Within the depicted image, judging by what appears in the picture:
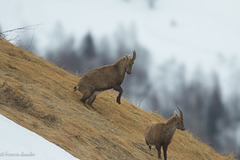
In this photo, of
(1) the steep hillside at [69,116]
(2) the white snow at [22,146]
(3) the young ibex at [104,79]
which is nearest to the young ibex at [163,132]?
(1) the steep hillside at [69,116]

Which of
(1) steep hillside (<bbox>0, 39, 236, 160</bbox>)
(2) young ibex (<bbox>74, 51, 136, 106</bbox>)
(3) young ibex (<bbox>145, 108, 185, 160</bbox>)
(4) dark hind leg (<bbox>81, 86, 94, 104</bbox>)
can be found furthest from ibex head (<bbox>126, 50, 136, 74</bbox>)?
(3) young ibex (<bbox>145, 108, 185, 160</bbox>)

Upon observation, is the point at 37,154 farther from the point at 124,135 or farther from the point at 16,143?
the point at 124,135

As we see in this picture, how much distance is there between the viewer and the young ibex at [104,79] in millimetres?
11579

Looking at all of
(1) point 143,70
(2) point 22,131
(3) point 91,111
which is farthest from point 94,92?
(1) point 143,70

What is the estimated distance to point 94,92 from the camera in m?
11.6

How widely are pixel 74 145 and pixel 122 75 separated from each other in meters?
4.94

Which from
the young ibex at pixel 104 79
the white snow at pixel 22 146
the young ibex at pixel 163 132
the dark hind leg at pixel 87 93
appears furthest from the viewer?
the young ibex at pixel 104 79

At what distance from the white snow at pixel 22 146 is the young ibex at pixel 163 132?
16.4 ft

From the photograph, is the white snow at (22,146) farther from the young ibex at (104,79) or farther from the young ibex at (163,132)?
the young ibex at (104,79)

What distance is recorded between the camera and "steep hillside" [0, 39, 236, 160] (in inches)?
294

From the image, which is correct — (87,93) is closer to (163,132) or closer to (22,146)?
(163,132)

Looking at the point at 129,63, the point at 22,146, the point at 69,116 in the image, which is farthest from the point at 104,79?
the point at 22,146

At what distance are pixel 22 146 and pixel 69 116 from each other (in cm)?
420

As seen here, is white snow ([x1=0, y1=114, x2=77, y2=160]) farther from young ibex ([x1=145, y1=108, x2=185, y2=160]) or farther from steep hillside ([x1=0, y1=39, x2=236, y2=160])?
young ibex ([x1=145, y1=108, x2=185, y2=160])
